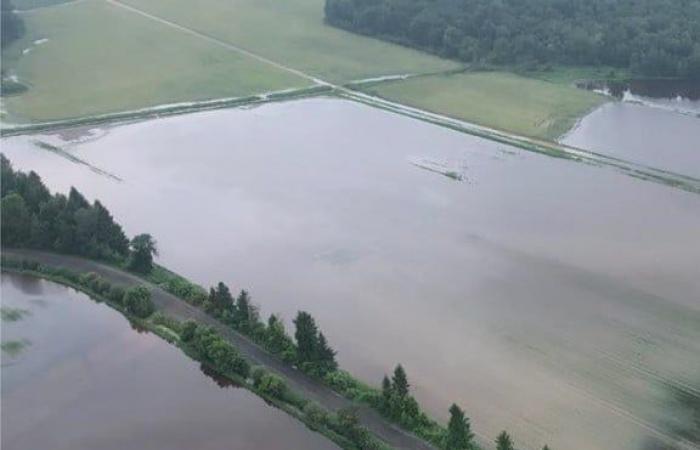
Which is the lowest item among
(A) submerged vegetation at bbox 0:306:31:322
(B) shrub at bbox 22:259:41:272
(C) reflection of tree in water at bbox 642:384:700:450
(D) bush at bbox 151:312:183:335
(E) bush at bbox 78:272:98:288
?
(A) submerged vegetation at bbox 0:306:31:322

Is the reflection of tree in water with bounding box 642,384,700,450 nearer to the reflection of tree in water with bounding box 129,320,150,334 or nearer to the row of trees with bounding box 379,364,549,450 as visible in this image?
the row of trees with bounding box 379,364,549,450

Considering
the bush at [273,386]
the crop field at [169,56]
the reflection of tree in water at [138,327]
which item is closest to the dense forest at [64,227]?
the reflection of tree in water at [138,327]

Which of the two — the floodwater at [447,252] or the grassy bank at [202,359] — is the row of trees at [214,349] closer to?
the grassy bank at [202,359]

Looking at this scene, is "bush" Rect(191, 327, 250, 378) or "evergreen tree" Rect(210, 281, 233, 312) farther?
"evergreen tree" Rect(210, 281, 233, 312)

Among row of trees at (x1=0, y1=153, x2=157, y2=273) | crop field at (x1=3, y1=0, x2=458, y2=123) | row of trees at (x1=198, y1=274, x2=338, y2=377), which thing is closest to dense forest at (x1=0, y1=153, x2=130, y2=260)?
row of trees at (x1=0, y1=153, x2=157, y2=273)

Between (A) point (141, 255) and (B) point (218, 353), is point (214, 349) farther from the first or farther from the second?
(A) point (141, 255)

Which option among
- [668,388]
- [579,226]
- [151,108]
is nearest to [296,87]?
[151,108]

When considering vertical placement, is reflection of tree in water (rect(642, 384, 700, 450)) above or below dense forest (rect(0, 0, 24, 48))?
A: above
